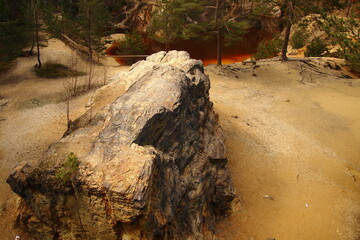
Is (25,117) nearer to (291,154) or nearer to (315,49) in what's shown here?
(291,154)

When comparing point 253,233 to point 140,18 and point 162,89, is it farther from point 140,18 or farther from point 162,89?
point 140,18

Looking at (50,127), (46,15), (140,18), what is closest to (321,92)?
(50,127)

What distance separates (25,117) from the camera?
12.9 m

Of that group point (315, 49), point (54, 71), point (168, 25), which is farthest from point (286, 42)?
point (54, 71)

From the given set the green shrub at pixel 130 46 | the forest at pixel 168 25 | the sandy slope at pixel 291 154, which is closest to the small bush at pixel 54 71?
the forest at pixel 168 25

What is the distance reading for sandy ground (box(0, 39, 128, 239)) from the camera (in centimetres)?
885

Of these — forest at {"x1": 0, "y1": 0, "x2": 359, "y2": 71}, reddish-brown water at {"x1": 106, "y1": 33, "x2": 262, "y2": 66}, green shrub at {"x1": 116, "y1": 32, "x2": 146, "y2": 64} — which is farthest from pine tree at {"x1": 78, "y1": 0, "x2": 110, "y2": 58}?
reddish-brown water at {"x1": 106, "y1": 33, "x2": 262, "y2": 66}

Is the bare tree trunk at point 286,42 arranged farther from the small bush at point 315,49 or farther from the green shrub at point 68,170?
the green shrub at point 68,170

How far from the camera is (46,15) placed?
18406 millimetres

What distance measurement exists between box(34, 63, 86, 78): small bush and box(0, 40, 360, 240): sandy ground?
651 millimetres

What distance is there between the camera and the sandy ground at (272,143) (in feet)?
29.2

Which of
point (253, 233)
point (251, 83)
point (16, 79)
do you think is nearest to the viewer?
point (253, 233)

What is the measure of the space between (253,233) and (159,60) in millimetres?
7493

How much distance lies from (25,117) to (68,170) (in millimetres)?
9186
